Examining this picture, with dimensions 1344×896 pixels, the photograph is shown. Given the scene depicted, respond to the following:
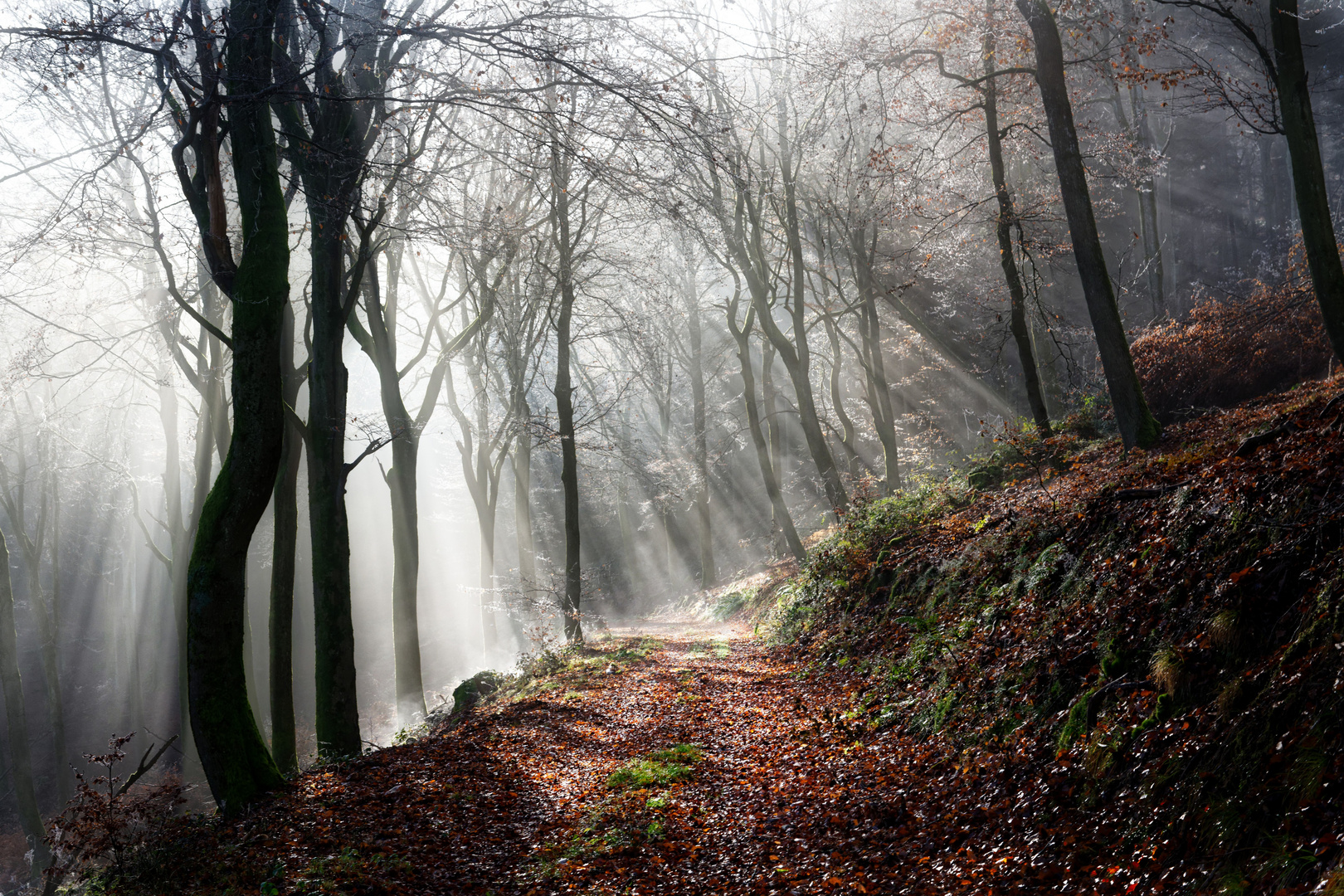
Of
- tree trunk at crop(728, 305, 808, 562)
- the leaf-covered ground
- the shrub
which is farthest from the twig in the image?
tree trunk at crop(728, 305, 808, 562)

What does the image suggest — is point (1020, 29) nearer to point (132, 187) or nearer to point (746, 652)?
point (746, 652)

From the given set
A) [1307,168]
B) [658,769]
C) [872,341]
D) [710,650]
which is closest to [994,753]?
[658,769]

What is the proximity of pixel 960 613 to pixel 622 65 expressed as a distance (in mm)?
6018

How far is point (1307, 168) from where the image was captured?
7.50 m

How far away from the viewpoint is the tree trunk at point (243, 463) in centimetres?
592

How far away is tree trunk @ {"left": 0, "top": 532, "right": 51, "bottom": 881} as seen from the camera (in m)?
13.9

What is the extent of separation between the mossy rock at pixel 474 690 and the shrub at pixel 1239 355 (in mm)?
11118

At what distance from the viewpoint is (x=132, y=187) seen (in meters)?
13.6

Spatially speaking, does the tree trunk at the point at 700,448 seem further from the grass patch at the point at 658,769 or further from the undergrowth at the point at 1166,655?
the grass patch at the point at 658,769

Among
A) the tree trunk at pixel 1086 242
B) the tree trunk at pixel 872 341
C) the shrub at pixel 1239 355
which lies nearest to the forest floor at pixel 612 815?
the tree trunk at pixel 1086 242

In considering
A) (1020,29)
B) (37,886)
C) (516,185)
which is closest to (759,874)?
(1020,29)

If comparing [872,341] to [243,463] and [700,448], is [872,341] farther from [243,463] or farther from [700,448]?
[243,463]

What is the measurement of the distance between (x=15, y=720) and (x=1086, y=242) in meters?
20.0

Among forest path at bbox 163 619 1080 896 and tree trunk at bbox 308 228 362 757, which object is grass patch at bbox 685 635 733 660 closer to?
forest path at bbox 163 619 1080 896
